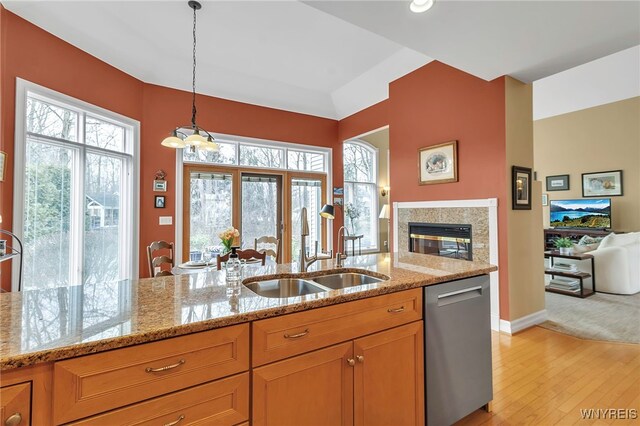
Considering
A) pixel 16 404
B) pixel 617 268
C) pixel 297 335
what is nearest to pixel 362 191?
pixel 617 268

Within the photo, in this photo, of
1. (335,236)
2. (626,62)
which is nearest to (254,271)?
(335,236)

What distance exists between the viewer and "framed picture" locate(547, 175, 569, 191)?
7.29 metres

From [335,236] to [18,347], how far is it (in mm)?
5256

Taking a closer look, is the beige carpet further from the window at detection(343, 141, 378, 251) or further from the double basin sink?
the window at detection(343, 141, 378, 251)

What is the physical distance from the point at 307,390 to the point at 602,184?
8.51 metres

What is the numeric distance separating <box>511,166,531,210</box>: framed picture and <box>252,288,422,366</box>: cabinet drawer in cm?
242

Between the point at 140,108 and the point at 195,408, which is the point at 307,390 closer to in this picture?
the point at 195,408

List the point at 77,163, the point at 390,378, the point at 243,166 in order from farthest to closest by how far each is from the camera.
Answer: the point at 243,166 < the point at 77,163 < the point at 390,378

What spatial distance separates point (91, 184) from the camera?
3676 millimetres

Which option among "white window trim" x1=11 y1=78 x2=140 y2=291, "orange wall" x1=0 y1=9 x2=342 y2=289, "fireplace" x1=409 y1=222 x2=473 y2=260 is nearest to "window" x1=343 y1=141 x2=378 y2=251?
"orange wall" x1=0 y1=9 x2=342 y2=289

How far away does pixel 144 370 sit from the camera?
0.95 m

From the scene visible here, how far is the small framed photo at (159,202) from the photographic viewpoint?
4355mm

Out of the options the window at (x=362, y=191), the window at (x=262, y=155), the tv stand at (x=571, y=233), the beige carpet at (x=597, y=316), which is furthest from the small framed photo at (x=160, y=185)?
the tv stand at (x=571, y=233)

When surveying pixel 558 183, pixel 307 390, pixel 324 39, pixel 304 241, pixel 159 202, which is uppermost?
pixel 324 39
